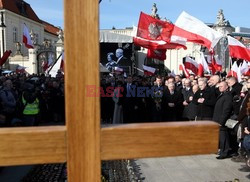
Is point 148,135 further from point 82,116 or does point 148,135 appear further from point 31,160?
point 31,160

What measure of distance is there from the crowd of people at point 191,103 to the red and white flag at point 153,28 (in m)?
1.71

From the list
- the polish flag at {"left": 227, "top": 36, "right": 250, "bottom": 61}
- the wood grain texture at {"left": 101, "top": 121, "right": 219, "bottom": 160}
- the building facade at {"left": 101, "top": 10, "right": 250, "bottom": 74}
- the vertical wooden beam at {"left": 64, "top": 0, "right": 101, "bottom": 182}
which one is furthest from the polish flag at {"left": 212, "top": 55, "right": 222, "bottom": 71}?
the vertical wooden beam at {"left": 64, "top": 0, "right": 101, "bottom": 182}

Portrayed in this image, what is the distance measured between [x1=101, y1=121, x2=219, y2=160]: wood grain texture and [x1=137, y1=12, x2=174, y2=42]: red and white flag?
988cm

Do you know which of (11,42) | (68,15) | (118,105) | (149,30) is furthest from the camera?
(11,42)

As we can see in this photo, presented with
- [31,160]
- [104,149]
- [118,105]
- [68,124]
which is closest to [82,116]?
[68,124]

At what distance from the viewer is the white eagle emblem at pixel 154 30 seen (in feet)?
36.3

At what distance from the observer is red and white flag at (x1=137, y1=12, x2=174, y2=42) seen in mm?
11031

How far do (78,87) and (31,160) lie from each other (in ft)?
1.16

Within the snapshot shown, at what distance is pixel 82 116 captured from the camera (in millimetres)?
1221

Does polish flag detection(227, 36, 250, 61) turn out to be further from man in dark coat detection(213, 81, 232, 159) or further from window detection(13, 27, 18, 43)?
window detection(13, 27, 18, 43)

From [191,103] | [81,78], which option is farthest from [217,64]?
[81,78]

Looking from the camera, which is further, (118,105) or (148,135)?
(118,105)

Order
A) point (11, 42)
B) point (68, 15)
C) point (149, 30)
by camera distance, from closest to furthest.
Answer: point (68, 15)
point (149, 30)
point (11, 42)

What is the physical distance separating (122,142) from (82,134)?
0.56 feet
